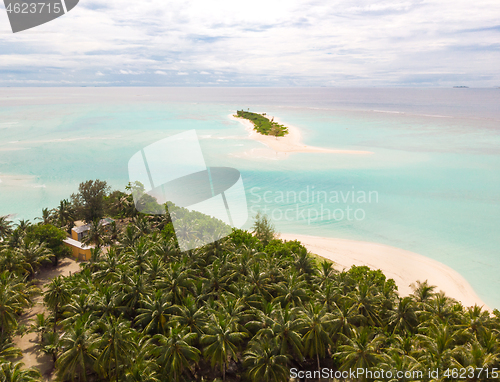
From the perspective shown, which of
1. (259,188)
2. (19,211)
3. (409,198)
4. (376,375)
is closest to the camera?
(376,375)

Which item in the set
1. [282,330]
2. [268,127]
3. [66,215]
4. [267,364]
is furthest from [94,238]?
[268,127]

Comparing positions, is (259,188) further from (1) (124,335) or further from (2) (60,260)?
(1) (124,335)

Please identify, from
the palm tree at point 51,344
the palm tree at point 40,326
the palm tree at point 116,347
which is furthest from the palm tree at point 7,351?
the palm tree at point 116,347

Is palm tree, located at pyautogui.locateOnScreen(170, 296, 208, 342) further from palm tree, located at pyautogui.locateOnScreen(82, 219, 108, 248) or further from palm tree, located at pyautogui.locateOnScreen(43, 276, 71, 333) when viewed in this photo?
palm tree, located at pyautogui.locateOnScreen(82, 219, 108, 248)

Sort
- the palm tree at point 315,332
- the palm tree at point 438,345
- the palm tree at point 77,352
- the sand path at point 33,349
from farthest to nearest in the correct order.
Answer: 1. the sand path at point 33,349
2. the palm tree at point 315,332
3. the palm tree at point 77,352
4. the palm tree at point 438,345

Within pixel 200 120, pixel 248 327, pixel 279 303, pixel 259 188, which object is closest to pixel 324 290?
pixel 279 303

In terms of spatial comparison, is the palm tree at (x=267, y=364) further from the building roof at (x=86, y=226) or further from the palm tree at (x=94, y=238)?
the building roof at (x=86, y=226)

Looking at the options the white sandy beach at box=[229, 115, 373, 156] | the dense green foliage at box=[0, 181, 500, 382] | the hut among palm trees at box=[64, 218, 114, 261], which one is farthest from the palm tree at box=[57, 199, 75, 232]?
the white sandy beach at box=[229, 115, 373, 156]

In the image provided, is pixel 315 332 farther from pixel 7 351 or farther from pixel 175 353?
pixel 7 351
